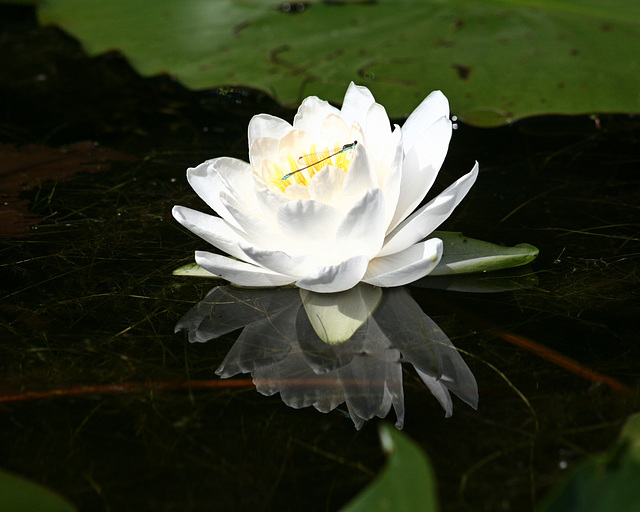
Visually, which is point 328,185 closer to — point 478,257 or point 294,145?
point 294,145

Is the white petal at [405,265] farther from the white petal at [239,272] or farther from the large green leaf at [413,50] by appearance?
the large green leaf at [413,50]

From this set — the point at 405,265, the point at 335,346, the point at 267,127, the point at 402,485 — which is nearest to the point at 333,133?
the point at 267,127

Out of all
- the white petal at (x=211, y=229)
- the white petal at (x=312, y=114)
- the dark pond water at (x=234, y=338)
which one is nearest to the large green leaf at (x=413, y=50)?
the dark pond water at (x=234, y=338)

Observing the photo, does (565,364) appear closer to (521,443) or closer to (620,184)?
(521,443)

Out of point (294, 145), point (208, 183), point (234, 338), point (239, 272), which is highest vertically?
point (294, 145)

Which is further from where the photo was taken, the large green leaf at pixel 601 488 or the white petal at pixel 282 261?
the white petal at pixel 282 261

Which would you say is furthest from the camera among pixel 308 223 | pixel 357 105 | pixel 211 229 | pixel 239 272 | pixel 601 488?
pixel 357 105

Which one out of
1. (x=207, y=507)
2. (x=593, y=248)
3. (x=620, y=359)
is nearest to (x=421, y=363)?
Answer: (x=620, y=359)
